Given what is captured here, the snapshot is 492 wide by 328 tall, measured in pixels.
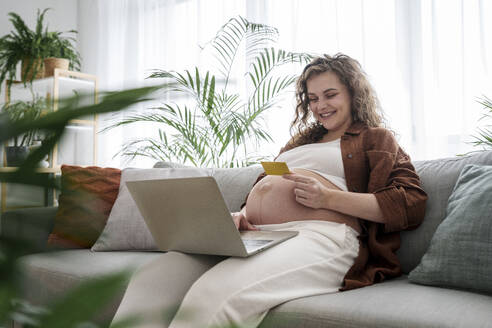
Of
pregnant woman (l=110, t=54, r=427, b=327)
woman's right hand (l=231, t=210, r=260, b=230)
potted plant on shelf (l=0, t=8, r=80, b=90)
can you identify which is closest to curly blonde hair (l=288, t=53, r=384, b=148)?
pregnant woman (l=110, t=54, r=427, b=327)

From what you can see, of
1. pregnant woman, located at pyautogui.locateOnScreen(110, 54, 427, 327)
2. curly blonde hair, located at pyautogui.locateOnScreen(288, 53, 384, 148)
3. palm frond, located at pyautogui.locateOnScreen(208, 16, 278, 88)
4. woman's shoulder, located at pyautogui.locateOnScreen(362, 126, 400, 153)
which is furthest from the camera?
palm frond, located at pyautogui.locateOnScreen(208, 16, 278, 88)

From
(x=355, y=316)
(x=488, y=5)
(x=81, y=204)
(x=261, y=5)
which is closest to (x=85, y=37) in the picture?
(x=261, y=5)

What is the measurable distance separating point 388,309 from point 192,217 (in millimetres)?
503

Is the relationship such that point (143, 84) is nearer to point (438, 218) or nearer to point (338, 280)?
point (338, 280)

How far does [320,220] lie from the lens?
136 cm

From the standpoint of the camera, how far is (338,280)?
125 cm

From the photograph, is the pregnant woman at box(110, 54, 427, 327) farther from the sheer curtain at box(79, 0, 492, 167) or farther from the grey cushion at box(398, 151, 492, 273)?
the sheer curtain at box(79, 0, 492, 167)

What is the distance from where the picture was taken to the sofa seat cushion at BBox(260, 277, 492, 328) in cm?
96

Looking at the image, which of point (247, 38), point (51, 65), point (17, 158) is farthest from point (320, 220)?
point (51, 65)

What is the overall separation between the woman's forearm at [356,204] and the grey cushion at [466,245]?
18cm

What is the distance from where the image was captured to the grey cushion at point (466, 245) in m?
1.11

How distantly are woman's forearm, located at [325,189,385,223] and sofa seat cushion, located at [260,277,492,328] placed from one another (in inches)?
8.9

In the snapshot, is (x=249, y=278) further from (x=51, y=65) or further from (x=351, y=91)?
(x=51, y=65)

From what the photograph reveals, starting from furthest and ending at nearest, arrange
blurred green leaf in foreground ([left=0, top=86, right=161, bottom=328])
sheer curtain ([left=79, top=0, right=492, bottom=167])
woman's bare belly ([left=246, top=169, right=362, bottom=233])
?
sheer curtain ([left=79, top=0, right=492, bottom=167])
woman's bare belly ([left=246, top=169, right=362, bottom=233])
blurred green leaf in foreground ([left=0, top=86, right=161, bottom=328])
